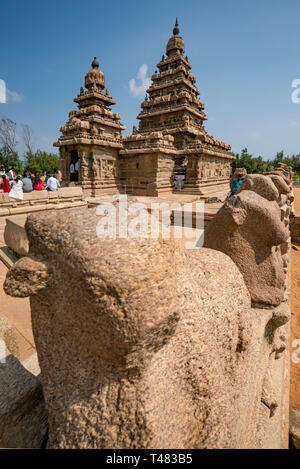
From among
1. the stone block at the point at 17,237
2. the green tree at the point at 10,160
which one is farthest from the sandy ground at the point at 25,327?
the green tree at the point at 10,160

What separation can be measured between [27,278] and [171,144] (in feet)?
37.6

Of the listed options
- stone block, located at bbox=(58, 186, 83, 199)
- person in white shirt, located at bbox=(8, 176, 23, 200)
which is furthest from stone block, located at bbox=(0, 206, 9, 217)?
stone block, located at bbox=(58, 186, 83, 199)

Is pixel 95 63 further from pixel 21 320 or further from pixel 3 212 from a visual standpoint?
pixel 21 320

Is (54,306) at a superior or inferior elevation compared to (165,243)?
inferior

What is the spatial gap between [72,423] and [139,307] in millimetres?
506

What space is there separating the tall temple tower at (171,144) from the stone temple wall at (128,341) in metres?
9.90

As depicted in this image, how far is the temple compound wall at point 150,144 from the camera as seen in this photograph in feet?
35.9

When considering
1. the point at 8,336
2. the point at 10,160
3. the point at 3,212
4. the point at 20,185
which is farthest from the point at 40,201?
the point at 10,160

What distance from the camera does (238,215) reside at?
6.01ft

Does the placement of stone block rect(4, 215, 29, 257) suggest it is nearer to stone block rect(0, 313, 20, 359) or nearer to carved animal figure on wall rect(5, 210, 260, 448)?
stone block rect(0, 313, 20, 359)

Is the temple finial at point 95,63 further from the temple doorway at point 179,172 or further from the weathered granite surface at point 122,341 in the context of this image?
the weathered granite surface at point 122,341

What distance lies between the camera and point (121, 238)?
0.76 m

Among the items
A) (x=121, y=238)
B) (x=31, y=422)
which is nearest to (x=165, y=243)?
(x=121, y=238)
